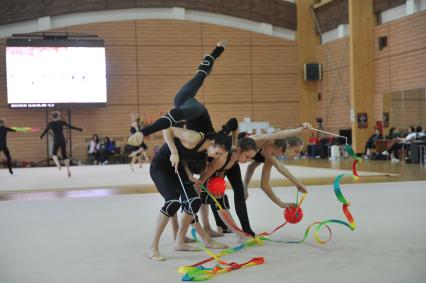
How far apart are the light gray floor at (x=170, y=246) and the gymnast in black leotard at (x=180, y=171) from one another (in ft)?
0.68

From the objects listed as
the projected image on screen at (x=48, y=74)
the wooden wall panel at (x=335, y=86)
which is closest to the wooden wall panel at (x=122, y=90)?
the projected image on screen at (x=48, y=74)

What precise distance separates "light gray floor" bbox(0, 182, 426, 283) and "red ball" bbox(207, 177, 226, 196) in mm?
468

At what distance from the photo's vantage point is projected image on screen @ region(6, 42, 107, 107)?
1748 cm

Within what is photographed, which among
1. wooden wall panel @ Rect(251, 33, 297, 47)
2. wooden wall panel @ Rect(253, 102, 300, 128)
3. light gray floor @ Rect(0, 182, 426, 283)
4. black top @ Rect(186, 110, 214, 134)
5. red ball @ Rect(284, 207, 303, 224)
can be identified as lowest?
light gray floor @ Rect(0, 182, 426, 283)

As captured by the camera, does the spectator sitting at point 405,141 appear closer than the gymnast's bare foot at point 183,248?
No

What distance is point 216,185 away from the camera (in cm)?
443

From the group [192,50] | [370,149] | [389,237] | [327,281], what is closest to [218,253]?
[327,281]

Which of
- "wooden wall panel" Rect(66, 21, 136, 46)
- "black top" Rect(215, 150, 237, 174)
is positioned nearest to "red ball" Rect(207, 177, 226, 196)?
"black top" Rect(215, 150, 237, 174)

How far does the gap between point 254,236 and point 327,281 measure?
141 centimetres

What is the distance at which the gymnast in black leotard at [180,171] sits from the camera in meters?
3.90

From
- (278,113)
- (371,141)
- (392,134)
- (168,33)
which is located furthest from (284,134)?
(278,113)

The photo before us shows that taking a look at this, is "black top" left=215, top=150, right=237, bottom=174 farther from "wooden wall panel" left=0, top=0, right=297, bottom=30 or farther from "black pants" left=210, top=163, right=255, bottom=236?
"wooden wall panel" left=0, top=0, right=297, bottom=30

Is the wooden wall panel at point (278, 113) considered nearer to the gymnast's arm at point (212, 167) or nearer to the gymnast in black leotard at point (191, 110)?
the gymnast in black leotard at point (191, 110)

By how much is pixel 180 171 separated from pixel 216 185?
42 cm
